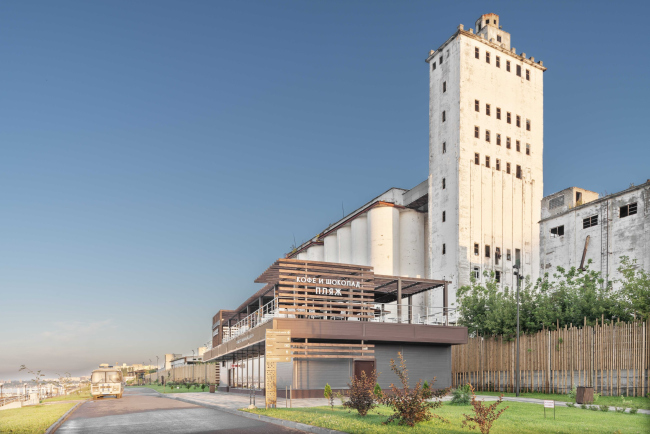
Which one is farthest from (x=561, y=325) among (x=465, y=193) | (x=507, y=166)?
(x=507, y=166)

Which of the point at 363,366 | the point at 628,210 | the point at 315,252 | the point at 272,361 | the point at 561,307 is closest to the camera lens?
the point at 272,361

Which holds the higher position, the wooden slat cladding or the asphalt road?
the wooden slat cladding

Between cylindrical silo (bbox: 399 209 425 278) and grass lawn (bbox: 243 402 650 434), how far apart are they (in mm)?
45051

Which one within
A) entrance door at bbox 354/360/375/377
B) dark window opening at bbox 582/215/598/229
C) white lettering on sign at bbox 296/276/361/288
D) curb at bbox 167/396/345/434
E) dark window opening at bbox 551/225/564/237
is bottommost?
entrance door at bbox 354/360/375/377

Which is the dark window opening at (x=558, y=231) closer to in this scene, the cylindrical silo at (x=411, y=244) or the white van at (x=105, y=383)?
the cylindrical silo at (x=411, y=244)

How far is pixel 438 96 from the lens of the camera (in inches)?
2579

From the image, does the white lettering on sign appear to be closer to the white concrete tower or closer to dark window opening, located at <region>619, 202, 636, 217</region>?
the white concrete tower

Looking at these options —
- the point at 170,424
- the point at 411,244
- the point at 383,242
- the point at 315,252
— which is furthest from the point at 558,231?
the point at 170,424

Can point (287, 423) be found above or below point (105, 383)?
above

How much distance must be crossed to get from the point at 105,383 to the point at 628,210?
4655 centimetres

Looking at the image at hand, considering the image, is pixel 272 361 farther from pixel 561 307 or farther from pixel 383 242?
pixel 383 242

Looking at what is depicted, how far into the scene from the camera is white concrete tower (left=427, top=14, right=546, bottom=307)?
6012 cm

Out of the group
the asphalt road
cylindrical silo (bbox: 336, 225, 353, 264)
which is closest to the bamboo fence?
the asphalt road

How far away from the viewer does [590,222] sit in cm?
5566
